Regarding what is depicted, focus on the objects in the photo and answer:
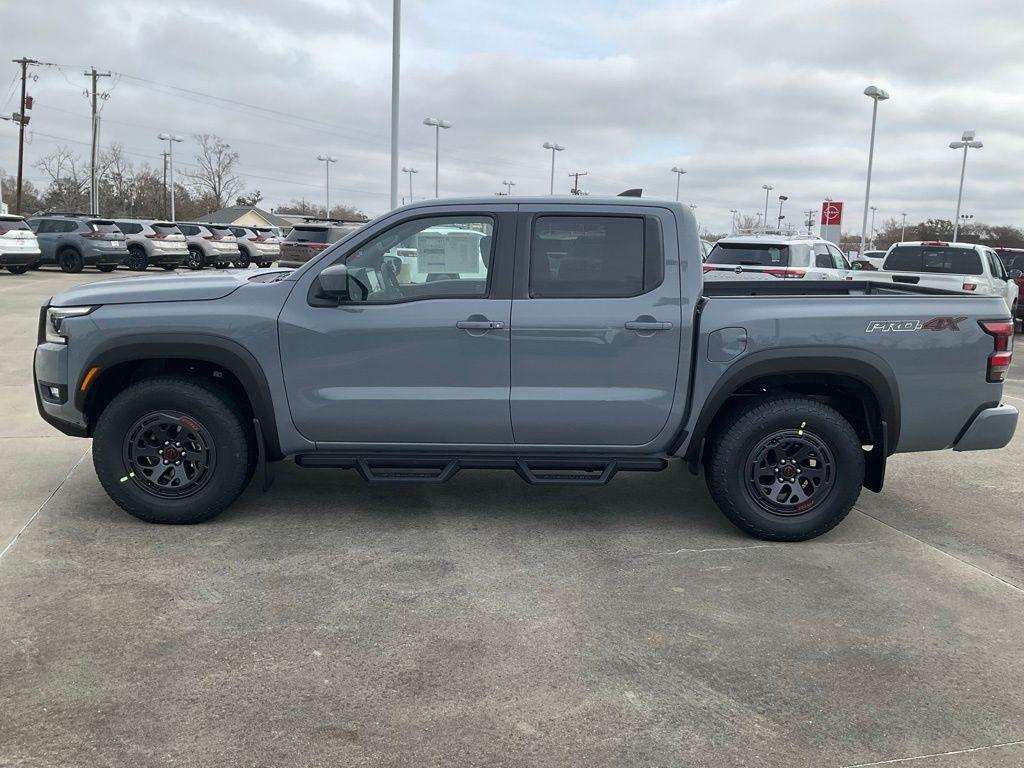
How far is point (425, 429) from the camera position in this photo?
4797 mm

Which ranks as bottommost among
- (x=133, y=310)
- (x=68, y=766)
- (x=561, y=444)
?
(x=68, y=766)

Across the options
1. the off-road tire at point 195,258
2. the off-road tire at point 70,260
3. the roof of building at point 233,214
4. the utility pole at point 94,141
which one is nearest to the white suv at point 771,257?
the off-road tire at point 70,260

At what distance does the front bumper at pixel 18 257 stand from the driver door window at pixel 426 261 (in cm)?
2171

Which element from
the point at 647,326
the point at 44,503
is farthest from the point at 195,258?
the point at 647,326

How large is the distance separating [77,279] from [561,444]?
22.6m

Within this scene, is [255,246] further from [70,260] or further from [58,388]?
[58,388]

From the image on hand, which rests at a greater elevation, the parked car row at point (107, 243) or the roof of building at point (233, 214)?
the roof of building at point (233, 214)

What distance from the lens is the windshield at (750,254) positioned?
14.5 m

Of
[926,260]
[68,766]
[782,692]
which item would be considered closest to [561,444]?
[782,692]

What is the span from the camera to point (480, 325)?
15.3ft

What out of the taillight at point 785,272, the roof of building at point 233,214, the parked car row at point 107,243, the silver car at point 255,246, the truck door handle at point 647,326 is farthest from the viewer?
the roof of building at point 233,214

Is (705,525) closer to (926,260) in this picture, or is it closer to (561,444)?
(561,444)

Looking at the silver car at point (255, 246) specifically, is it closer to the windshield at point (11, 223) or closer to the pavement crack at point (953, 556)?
the windshield at point (11, 223)

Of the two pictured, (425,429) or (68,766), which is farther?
(425,429)
